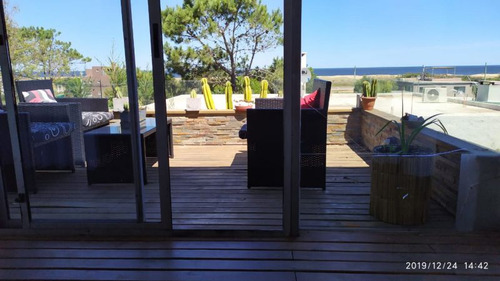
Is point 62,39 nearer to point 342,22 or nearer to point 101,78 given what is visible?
point 101,78

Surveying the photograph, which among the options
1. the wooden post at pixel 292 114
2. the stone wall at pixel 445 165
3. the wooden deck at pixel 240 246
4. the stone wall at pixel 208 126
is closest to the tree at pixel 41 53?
the wooden deck at pixel 240 246

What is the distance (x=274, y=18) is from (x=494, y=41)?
1387mm

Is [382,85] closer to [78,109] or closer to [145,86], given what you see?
[145,86]

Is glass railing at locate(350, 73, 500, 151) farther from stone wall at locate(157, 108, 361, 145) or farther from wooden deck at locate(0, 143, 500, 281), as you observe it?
stone wall at locate(157, 108, 361, 145)

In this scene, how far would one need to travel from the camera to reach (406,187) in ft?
8.39

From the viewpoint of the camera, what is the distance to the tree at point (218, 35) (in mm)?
2469

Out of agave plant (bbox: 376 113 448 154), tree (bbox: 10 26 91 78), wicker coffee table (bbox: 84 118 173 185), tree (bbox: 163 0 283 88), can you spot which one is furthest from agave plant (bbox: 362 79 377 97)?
tree (bbox: 10 26 91 78)

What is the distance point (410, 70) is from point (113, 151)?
2.11 metres

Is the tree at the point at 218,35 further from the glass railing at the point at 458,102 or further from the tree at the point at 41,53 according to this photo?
the glass railing at the point at 458,102

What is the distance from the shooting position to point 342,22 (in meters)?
2.57

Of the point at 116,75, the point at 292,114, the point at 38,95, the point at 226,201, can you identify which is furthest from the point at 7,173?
the point at 292,114

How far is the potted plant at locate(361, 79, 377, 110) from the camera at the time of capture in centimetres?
290

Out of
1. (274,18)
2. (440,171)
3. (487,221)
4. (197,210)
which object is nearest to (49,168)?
(197,210)

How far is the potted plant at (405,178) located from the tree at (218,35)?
3.69 feet
